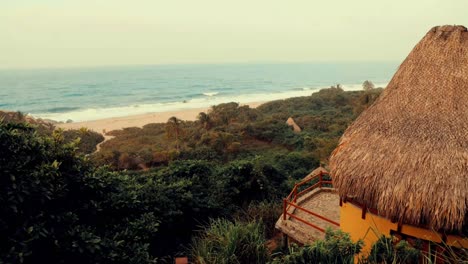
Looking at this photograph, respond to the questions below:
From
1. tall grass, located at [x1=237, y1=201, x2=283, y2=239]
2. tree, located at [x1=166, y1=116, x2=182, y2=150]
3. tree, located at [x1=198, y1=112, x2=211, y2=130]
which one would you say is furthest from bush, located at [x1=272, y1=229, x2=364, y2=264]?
tree, located at [x1=198, y1=112, x2=211, y2=130]

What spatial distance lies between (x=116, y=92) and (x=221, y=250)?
78723 millimetres

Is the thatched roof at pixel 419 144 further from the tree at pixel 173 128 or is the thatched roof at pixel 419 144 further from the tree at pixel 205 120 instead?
the tree at pixel 205 120

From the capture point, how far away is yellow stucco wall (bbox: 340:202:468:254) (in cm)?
623

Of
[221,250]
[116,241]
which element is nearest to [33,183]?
[116,241]

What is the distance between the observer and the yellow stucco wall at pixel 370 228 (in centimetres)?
623

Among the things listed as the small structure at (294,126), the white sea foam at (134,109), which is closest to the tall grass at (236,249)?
the small structure at (294,126)

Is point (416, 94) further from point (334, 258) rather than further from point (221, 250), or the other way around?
point (221, 250)

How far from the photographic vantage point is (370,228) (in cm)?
668

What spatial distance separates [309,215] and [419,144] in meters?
4.26

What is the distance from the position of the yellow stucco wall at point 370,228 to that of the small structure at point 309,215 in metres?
0.37

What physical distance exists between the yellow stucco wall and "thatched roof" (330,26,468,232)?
1.50 ft

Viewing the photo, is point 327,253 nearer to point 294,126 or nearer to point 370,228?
point 370,228

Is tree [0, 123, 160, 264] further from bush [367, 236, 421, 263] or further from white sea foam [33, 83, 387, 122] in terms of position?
white sea foam [33, 83, 387, 122]

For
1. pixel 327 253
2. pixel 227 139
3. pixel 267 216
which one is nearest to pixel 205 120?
pixel 227 139
